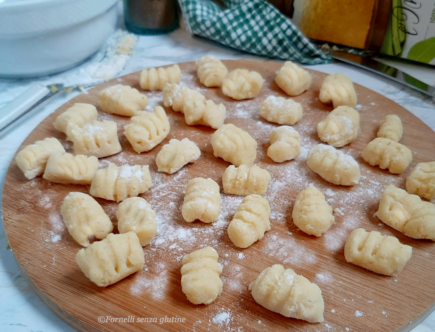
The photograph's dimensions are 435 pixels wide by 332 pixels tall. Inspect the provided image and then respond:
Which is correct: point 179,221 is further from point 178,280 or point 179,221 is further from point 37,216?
point 37,216

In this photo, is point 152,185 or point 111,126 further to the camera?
point 111,126

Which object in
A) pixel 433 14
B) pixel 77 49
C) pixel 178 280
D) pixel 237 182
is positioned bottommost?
pixel 178 280

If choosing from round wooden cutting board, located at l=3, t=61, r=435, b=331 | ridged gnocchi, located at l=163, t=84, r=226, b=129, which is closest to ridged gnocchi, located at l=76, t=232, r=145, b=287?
round wooden cutting board, located at l=3, t=61, r=435, b=331

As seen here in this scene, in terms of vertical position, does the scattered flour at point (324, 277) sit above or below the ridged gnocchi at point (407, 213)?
below

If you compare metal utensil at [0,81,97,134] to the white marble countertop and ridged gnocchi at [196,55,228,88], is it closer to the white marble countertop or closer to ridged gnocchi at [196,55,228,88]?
the white marble countertop

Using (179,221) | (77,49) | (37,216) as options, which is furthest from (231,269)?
(77,49)

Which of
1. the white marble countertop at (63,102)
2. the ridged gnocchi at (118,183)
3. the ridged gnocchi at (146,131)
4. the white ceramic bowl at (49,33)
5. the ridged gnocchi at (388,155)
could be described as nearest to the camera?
the white marble countertop at (63,102)

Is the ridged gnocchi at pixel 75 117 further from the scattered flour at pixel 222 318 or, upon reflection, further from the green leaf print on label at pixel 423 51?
the green leaf print on label at pixel 423 51

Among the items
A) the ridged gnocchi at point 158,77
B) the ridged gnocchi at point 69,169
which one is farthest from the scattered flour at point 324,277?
the ridged gnocchi at point 158,77
